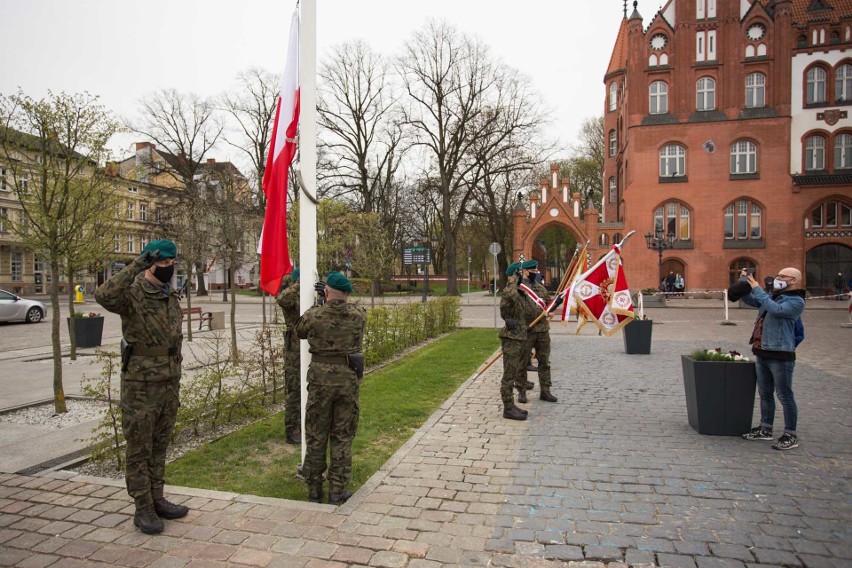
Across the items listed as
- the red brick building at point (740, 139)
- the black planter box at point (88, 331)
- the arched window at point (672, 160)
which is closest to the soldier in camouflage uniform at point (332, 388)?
the black planter box at point (88, 331)

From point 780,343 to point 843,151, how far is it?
4015 cm

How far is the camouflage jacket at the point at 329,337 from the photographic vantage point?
4707 millimetres

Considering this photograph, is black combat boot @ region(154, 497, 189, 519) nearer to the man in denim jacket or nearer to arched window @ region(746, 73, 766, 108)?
the man in denim jacket

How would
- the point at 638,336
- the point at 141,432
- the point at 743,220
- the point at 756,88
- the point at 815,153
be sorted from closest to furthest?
the point at 141,432 → the point at 638,336 → the point at 815,153 → the point at 756,88 → the point at 743,220

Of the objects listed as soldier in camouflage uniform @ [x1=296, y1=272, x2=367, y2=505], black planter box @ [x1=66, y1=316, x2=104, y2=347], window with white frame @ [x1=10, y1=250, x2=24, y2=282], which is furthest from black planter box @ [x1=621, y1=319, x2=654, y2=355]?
Answer: window with white frame @ [x1=10, y1=250, x2=24, y2=282]

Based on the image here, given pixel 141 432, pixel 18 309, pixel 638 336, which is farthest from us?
pixel 18 309

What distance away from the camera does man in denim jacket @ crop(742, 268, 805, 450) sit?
19.7 feet

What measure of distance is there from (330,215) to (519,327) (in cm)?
2380

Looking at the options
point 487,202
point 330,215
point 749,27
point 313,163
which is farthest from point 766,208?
point 313,163

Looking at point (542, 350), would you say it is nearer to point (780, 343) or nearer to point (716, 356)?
point (716, 356)

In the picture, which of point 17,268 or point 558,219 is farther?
point 17,268

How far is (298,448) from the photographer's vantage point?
247 inches

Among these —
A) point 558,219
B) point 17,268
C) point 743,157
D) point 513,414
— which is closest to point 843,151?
point 743,157

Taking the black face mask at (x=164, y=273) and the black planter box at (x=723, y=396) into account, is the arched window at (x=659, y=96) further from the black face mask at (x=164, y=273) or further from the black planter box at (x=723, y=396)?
the black face mask at (x=164, y=273)
